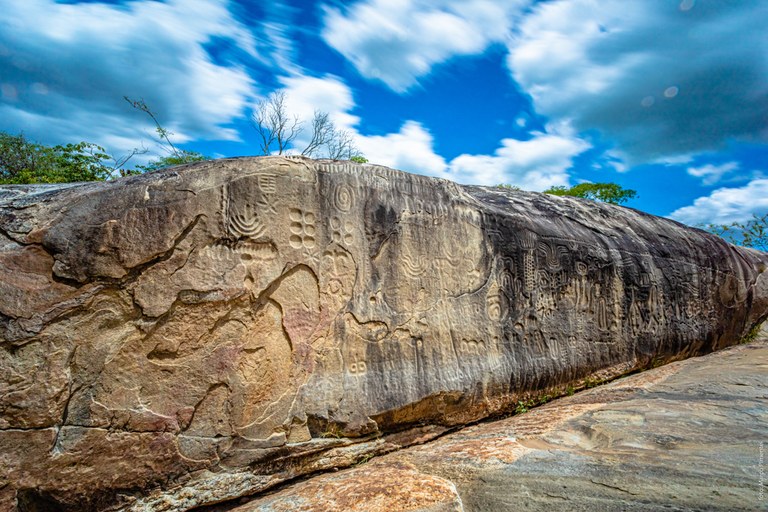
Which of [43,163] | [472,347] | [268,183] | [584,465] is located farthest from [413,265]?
[43,163]

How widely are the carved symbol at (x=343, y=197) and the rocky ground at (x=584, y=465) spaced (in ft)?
5.21

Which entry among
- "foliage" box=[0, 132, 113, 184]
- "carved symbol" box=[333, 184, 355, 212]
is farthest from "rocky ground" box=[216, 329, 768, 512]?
"foliage" box=[0, 132, 113, 184]

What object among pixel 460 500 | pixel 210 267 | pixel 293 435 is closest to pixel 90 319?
pixel 210 267

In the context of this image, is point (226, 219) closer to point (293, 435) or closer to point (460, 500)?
point (293, 435)

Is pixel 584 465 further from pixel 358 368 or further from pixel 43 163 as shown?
pixel 43 163

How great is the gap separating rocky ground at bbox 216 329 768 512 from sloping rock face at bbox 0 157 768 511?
0.31 meters

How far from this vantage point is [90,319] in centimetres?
256

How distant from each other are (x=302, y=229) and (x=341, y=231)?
270 mm

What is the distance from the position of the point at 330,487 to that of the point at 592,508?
49.6 inches

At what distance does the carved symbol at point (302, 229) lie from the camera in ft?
10.0

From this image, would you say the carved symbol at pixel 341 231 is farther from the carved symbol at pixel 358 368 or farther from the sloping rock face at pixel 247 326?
the carved symbol at pixel 358 368

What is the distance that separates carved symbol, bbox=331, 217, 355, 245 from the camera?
3.20 meters

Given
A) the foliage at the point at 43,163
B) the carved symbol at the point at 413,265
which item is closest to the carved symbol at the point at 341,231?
the carved symbol at the point at 413,265

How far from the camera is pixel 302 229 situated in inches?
121
